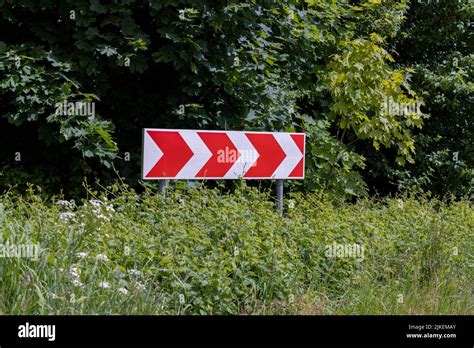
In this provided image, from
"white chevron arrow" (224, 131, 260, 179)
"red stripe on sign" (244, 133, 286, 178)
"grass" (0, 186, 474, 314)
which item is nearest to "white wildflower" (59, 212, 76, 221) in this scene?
"grass" (0, 186, 474, 314)

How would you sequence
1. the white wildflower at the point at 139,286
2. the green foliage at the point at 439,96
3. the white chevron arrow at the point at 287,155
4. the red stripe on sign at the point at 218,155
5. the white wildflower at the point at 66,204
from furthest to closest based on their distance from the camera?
the green foliage at the point at 439,96 < the white chevron arrow at the point at 287,155 < the red stripe on sign at the point at 218,155 < the white wildflower at the point at 66,204 < the white wildflower at the point at 139,286

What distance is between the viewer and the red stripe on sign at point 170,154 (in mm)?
6109

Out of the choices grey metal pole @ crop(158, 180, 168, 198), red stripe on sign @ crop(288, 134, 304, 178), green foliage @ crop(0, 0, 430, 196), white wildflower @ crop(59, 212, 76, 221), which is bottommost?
white wildflower @ crop(59, 212, 76, 221)

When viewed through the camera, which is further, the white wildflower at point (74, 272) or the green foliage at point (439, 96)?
the green foliage at point (439, 96)

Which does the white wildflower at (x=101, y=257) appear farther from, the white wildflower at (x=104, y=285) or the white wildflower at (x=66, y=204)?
the white wildflower at (x=66, y=204)

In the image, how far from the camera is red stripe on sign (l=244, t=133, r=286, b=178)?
22.0ft

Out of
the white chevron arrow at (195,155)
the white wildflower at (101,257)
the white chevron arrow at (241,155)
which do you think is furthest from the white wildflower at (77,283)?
the white chevron arrow at (241,155)

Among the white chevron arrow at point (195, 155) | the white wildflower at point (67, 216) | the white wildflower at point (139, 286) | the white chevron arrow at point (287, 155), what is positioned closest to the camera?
the white wildflower at point (139, 286)

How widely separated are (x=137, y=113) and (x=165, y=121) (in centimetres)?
39

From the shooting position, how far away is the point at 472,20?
40.8ft

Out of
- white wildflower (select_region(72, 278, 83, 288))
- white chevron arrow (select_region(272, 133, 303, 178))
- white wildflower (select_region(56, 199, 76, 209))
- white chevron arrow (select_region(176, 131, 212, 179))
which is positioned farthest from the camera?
white chevron arrow (select_region(272, 133, 303, 178))

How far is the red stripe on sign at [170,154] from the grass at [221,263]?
34cm

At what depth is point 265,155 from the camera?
6.79 meters

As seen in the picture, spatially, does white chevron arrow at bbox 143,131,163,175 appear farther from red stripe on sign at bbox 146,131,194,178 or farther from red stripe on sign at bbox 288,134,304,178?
red stripe on sign at bbox 288,134,304,178
